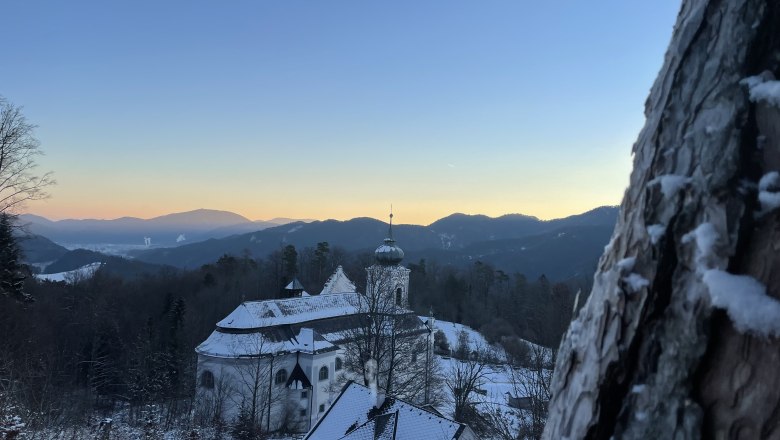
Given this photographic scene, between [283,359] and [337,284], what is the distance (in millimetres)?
18145

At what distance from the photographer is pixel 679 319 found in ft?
3.89

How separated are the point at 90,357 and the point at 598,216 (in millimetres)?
165435

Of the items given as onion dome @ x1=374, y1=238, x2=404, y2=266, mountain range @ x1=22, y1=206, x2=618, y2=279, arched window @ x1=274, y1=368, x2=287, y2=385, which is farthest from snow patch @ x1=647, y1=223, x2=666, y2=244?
mountain range @ x1=22, y1=206, x2=618, y2=279

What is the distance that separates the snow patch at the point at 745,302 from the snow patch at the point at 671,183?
0.25 metres

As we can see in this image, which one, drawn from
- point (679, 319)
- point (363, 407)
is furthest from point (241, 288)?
point (679, 319)

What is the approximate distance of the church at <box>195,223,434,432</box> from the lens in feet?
84.1

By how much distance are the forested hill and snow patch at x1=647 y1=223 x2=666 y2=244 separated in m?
90.8

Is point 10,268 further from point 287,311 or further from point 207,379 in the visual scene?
point 287,311

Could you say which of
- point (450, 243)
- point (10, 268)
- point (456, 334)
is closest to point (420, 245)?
point (450, 243)

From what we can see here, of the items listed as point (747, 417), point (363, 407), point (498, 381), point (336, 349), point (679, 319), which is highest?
point (679, 319)

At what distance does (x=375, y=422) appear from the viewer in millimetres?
12945

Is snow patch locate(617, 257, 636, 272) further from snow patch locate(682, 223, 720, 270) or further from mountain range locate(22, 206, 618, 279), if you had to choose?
mountain range locate(22, 206, 618, 279)

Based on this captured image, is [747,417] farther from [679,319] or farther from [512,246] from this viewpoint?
[512,246]

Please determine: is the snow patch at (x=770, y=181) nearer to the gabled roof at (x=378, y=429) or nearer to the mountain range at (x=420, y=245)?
the gabled roof at (x=378, y=429)
